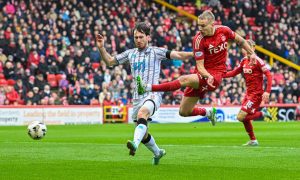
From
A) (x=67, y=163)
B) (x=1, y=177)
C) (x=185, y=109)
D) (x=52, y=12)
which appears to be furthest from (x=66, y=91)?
(x=1, y=177)

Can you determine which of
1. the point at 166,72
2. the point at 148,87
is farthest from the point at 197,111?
the point at 166,72

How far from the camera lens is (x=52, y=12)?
3838 cm

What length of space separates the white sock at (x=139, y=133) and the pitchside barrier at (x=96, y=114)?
71.4ft

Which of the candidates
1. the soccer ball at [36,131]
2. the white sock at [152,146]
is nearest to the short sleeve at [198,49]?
the white sock at [152,146]

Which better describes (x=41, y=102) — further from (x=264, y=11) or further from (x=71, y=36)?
(x=264, y=11)

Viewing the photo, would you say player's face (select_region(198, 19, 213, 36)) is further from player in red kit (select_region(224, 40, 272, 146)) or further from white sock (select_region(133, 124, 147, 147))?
player in red kit (select_region(224, 40, 272, 146))

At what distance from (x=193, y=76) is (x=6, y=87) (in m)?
19.6

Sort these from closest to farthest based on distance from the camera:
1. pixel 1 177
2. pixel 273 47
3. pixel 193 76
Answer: pixel 1 177, pixel 193 76, pixel 273 47

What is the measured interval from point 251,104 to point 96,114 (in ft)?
56.0

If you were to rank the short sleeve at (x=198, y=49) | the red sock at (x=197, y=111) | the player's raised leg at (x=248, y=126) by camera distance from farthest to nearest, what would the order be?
the player's raised leg at (x=248, y=126) < the red sock at (x=197, y=111) < the short sleeve at (x=198, y=49)

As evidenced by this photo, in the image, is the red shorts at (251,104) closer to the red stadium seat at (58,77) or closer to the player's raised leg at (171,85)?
the player's raised leg at (171,85)

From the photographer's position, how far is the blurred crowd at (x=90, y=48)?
3531cm

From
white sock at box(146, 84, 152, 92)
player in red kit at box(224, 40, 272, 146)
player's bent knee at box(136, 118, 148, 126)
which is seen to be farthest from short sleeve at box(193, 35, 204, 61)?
player in red kit at box(224, 40, 272, 146)

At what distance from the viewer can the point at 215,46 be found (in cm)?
1580
